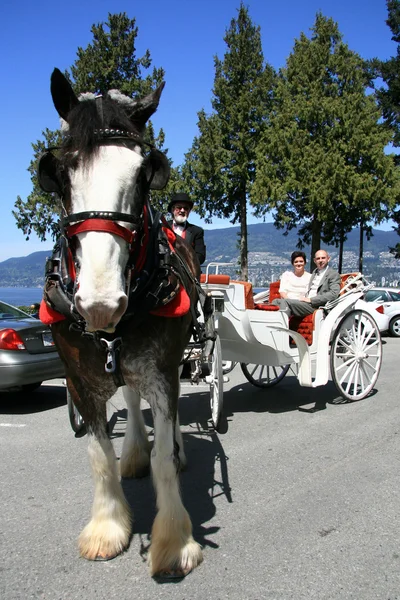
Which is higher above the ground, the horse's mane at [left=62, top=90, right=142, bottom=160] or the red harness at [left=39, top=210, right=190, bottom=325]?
the horse's mane at [left=62, top=90, right=142, bottom=160]

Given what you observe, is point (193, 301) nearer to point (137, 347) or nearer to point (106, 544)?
point (137, 347)

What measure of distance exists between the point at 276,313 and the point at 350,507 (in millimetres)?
2562

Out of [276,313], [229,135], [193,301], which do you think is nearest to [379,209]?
[229,135]

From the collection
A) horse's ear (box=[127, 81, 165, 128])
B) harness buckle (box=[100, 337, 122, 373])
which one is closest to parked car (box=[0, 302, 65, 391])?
harness buckle (box=[100, 337, 122, 373])

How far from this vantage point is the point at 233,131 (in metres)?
30.0

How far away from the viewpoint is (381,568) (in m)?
2.73

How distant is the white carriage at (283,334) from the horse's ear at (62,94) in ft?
9.34

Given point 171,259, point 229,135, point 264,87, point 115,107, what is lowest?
point 171,259

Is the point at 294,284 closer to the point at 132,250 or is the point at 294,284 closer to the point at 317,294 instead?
the point at 317,294

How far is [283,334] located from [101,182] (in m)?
3.83

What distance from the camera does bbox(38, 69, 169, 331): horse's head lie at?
214cm

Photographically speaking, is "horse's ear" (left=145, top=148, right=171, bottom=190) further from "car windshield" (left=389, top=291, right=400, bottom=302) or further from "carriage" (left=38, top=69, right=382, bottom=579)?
"car windshield" (left=389, top=291, right=400, bottom=302)

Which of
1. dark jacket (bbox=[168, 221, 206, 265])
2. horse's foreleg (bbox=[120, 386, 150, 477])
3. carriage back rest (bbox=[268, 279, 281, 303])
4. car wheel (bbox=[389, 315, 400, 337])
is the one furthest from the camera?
car wheel (bbox=[389, 315, 400, 337])

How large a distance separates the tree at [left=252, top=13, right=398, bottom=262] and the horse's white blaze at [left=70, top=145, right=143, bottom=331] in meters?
23.1
